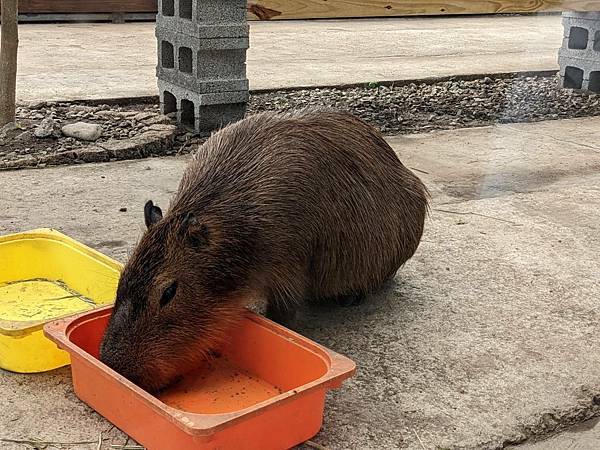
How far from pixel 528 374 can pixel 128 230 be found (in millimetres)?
1960

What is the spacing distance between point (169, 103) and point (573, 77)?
4113mm

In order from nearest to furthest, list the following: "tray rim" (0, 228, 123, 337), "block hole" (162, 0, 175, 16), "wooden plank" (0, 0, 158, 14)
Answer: "tray rim" (0, 228, 123, 337), "block hole" (162, 0, 175, 16), "wooden plank" (0, 0, 158, 14)

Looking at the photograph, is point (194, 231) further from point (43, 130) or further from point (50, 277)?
point (43, 130)

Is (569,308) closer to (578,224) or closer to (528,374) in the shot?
(528,374)

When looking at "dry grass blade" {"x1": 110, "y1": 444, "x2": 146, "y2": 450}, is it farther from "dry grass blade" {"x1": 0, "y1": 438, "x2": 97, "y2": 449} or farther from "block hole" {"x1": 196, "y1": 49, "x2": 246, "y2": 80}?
"block hole" {"x1": 196, "y1": 49, "x2": 246, "y2": 80}

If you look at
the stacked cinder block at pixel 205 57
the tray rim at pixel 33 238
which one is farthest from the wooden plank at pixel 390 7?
the tray rim at pixel 33 238

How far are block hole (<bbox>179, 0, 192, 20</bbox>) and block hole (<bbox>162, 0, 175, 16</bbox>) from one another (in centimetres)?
19

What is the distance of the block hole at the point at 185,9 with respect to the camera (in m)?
5.62

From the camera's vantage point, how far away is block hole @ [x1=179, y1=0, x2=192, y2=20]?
562cm

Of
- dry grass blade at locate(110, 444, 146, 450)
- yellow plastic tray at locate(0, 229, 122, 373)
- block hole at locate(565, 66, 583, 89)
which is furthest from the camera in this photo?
block hole at locate(565, 66, 583, 89)

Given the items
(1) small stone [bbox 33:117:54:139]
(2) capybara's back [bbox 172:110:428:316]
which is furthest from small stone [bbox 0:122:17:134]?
(2) capybara's back [bbox 172:110:428:316]

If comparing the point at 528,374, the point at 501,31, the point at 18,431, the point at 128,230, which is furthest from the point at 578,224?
the point at 501,31

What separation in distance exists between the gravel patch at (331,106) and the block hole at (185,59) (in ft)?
1.27

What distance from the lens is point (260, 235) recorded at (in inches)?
111
